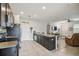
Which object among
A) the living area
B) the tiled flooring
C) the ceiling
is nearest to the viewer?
the living area

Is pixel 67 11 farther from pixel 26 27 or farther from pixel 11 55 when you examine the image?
pixel 11 55

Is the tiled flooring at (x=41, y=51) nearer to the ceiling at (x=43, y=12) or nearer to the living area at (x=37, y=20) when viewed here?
the living area at (x=37, y=20)

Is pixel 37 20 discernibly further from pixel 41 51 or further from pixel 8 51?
pixel 8 51

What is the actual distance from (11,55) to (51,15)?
2162 millimetres

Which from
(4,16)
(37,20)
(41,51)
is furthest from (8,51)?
(41,51)

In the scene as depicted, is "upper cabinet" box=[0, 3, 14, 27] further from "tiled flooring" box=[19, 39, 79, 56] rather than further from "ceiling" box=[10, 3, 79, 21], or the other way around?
"tiled flooring" box=[19, 39, 79, 56]

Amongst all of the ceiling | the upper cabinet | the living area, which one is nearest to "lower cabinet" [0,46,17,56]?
the living area

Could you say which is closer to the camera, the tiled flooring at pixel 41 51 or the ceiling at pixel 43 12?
the ceiling at pixel 43 12

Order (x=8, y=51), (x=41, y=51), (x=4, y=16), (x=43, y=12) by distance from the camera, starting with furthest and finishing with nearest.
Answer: (x=41, y=51) < (x=43, y=12) < (x=4, y=16) < (x=8, y=51)

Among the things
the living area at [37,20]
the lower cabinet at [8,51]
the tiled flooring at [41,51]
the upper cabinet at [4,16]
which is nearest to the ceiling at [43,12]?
the living area at [37,20]

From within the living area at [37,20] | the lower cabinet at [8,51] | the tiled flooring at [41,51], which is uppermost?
the living area at [37,20]

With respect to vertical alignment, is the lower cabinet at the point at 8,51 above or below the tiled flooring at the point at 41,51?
above

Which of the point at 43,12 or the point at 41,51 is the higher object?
the point at 43,12

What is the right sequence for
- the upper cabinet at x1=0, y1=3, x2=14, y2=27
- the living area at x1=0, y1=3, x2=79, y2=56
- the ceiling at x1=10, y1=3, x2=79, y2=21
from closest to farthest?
the upper cabinet at x1=0, y1=3, x2=14, y2=27 < the living area at x1=0, y1=3, x2=79, y2=56 < the ceiling at x1=10, y1=3, x2=79, y2=21
